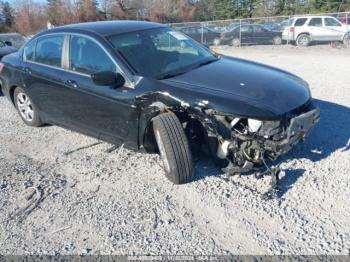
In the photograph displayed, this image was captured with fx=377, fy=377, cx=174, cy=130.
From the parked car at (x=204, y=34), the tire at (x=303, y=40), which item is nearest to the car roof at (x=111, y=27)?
the tire at (x=303, y=40)

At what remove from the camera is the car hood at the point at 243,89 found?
3.79m

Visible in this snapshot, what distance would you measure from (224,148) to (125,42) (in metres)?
1.92

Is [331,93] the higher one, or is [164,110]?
[164,110]

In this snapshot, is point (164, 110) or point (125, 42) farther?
point (125, 42)

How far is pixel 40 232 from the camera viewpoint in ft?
11.6

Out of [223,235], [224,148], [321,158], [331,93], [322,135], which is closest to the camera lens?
[223,235]

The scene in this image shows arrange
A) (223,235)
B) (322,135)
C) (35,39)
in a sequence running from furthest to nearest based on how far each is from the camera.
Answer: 1. (35,39)
2. (322,135)
3. (223,235)

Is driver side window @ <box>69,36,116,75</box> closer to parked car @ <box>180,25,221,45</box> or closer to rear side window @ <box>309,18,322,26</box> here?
rear side window @ <box>309,18,322,26</box>

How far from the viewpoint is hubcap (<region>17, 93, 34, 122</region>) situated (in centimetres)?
620

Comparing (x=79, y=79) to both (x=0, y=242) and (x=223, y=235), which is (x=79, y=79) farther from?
(x=223, y=235)

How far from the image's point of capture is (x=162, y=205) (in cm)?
383

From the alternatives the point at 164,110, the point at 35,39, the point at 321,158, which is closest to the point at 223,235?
the point at 164,110

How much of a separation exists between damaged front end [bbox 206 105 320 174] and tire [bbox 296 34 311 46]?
16.3 m

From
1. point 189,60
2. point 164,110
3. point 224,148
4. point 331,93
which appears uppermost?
point 189,60
